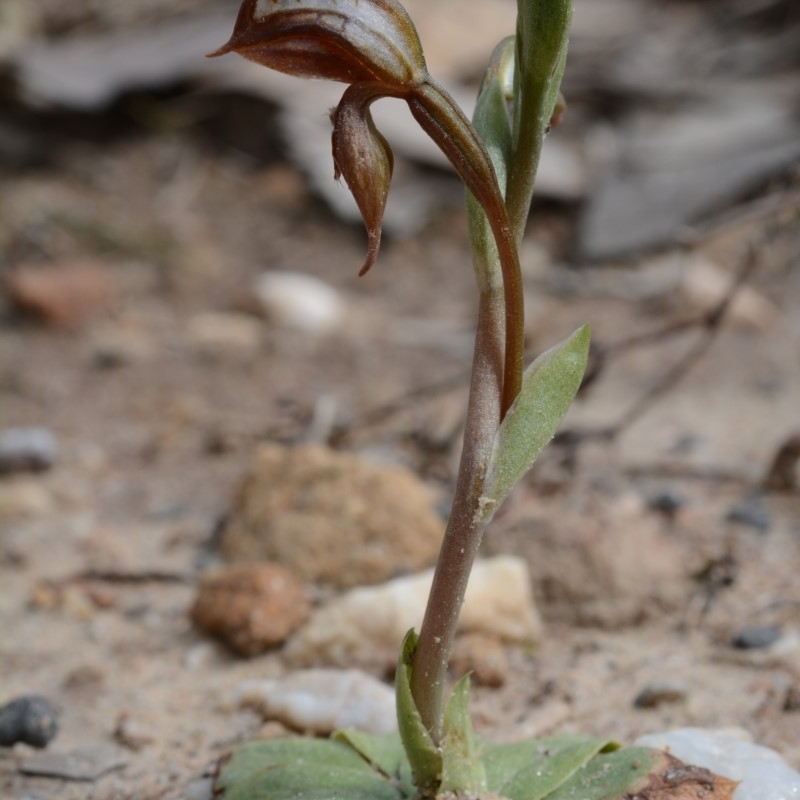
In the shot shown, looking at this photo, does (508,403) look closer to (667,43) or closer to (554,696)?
(554,696)

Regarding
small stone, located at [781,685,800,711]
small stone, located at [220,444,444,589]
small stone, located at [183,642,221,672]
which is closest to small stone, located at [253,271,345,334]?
small stone, located at [220,444,444,589]

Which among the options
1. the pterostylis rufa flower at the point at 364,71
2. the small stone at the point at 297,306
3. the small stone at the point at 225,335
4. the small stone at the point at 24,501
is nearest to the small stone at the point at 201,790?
the pterostylis rufa flower at the point at 364,71

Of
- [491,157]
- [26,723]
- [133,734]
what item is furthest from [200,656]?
[491,157]

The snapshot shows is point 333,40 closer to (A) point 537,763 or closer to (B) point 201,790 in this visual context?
(A) point 537,763

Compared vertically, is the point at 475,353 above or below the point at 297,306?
above

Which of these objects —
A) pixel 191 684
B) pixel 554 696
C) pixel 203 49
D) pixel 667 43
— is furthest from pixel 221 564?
pixel 667 43
